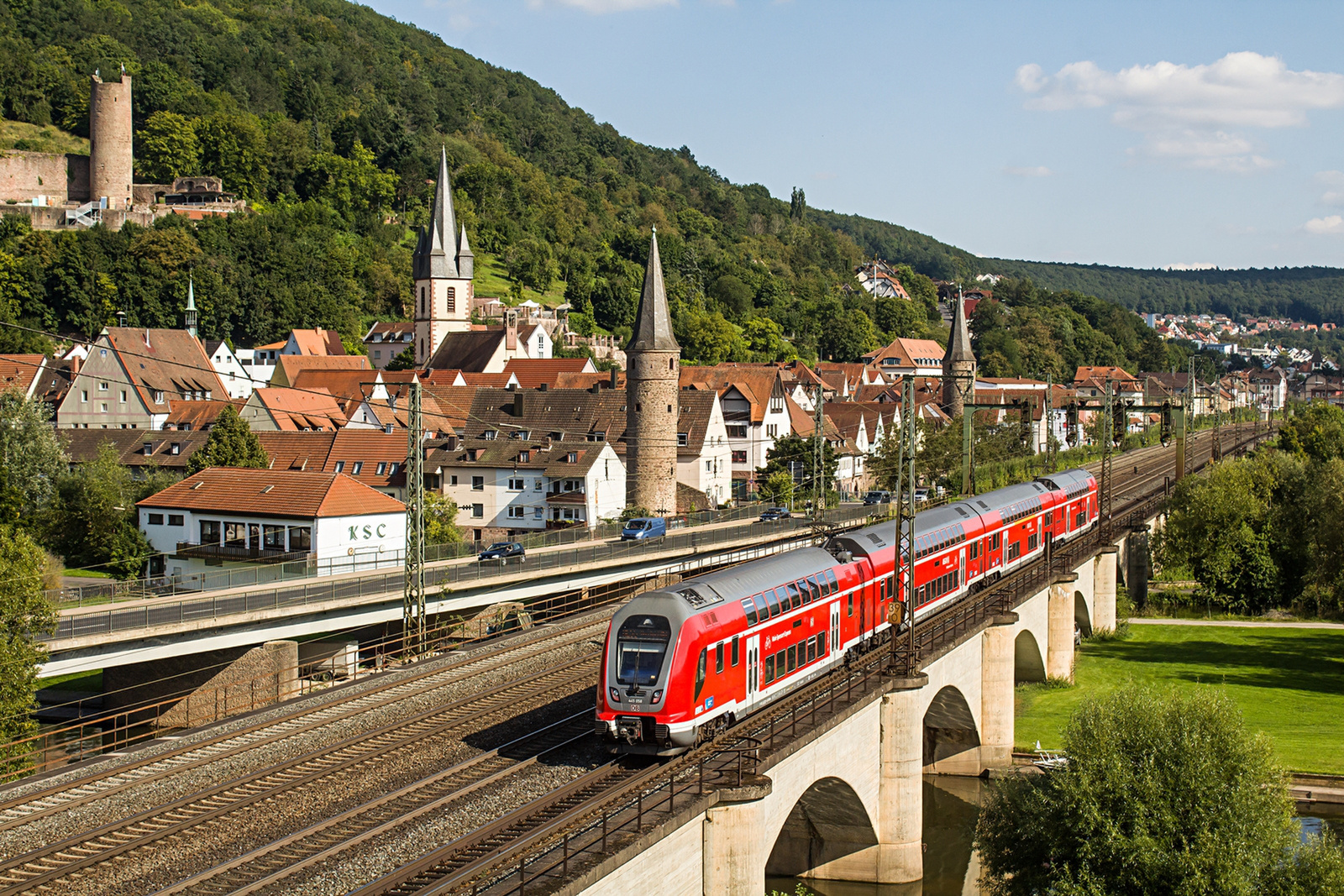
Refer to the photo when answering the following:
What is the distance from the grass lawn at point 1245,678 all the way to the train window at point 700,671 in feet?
65.5

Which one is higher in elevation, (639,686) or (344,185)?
(344,185)

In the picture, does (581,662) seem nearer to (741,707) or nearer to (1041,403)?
(741,707)

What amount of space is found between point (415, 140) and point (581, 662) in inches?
6567

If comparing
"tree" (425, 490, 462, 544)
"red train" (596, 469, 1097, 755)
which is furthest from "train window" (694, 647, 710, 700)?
"tree" (425, 490, 462, 544)

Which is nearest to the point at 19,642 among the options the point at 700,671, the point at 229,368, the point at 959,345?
the point at 700,671

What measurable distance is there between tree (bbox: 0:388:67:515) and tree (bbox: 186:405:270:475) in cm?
639

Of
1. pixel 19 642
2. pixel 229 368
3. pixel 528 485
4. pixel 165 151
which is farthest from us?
pixel 165 151

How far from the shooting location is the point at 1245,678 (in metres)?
49.5

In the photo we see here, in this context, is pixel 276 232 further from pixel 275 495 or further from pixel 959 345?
pixel 275 495

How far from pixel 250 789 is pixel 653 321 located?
5040cm

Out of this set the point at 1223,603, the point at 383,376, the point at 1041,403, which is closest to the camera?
the point at 1223,603

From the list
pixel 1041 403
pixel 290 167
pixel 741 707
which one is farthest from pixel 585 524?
pixel 290 167

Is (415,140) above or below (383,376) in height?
above

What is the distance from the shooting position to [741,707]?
24.9m
